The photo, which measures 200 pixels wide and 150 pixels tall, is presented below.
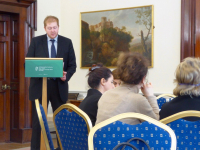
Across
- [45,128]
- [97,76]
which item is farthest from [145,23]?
Answer: [45,128]

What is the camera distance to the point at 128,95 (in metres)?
Result: 1.86

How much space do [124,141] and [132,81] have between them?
725 millimetres

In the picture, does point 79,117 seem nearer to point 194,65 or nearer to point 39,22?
point 194,65

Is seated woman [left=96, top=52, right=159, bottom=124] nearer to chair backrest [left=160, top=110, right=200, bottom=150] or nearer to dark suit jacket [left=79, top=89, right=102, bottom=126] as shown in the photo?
chair backrest [left=160, top=110, right=200, bottom=150]

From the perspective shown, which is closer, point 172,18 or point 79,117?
point 79,117

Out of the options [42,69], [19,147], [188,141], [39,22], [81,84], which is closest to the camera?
[188,141]

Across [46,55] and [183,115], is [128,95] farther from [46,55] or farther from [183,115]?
[46,55]

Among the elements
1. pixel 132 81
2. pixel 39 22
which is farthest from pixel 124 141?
pixel 39 22

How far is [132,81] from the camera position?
6.64 feet

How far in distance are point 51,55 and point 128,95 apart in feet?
7.98

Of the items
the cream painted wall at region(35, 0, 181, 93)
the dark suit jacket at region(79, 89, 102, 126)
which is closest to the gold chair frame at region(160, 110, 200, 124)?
the dark suit jacket at region(79, 89, 102, 126)

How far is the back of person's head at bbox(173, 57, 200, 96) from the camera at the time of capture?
2072 mm

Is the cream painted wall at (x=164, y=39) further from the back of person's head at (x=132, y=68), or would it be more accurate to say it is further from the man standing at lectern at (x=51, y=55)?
the back of person's head at (x=132, y=68)

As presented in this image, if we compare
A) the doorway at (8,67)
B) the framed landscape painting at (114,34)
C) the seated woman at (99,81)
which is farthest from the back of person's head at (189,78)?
the doorway at (8,67)
